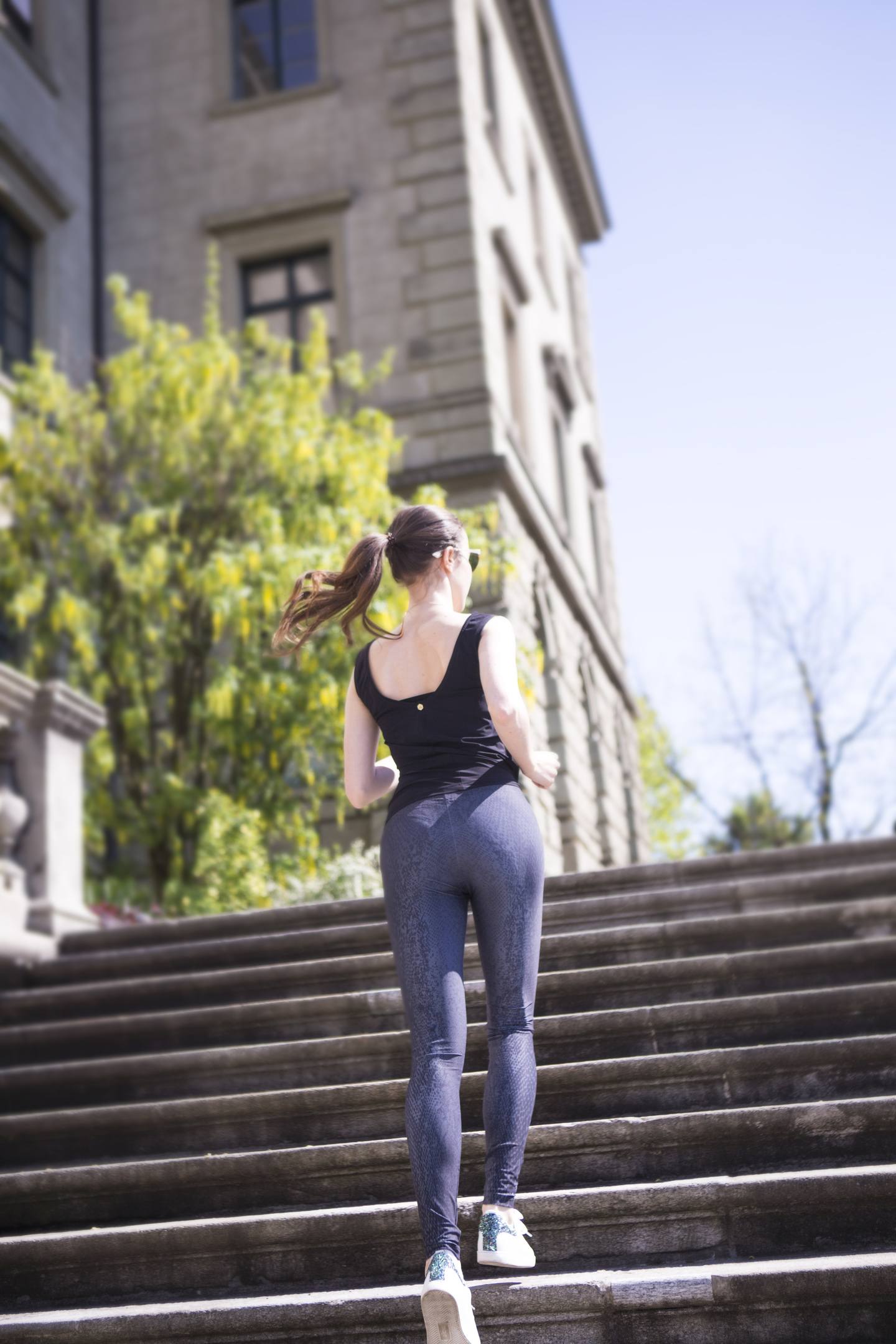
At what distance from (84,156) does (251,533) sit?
335 inches

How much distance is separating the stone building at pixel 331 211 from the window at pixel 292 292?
28 millimetres

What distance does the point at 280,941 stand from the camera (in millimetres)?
6762

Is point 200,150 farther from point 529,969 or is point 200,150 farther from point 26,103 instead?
point 529,969

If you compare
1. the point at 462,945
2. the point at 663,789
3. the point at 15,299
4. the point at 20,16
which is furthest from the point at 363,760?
the point at 663,789

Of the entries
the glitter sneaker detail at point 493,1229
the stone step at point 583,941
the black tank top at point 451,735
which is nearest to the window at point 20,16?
the stone step at point 583,941

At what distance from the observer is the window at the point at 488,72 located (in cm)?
1998

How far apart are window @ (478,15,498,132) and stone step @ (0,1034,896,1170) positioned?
17355 mm

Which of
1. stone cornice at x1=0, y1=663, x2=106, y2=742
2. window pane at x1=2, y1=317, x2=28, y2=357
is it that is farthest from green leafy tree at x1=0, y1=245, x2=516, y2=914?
stone cornice at x1=0, y1=663, x2=106, y2=742

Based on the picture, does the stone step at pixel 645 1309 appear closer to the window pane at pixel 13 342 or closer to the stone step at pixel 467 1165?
the stone step at pixel 467 1165

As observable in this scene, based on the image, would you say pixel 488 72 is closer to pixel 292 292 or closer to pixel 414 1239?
pixel 292 292

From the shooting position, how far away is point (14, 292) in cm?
1689

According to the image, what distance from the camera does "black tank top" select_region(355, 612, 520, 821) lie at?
378 centimetres

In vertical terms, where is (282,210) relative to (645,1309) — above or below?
above

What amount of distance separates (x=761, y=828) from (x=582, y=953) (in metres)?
27.6
